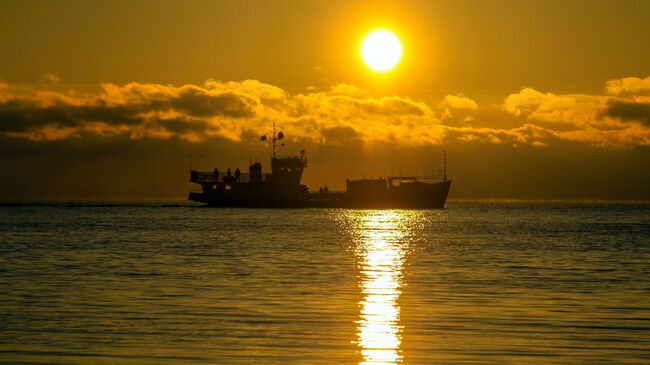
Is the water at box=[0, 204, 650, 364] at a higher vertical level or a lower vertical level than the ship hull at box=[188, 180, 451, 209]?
lower

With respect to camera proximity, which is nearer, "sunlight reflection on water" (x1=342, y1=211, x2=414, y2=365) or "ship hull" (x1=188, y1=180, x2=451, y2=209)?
"sunlight reflection on water" (x1=342, y1=211, x2=414, y2=365)

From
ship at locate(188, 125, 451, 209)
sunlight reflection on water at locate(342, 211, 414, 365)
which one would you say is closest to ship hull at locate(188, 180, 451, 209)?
ship at locate(188, 125, 451, 209)

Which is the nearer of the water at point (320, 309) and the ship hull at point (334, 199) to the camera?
the water at point (320, 309)

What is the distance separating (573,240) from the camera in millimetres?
76062

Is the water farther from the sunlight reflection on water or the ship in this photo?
the ship

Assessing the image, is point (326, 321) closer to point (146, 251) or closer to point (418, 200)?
point (146, 251)

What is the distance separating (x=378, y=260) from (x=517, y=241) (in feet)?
82.9

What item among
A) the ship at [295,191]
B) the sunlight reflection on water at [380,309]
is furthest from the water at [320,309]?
the ship at [295,191]

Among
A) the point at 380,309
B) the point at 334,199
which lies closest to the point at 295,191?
the point at 334,199

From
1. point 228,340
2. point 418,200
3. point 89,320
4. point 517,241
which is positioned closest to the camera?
point 228,340

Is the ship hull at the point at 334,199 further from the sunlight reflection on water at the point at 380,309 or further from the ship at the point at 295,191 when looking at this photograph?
the sunlight reflection on water at the point at 380,309

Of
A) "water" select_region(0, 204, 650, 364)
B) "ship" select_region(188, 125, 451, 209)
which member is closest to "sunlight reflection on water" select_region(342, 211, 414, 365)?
"water" select_region(0, 204, 650, 364)

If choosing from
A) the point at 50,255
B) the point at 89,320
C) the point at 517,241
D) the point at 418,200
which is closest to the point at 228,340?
the point at 89,320

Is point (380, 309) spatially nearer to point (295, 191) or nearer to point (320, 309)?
point (320, 309)
